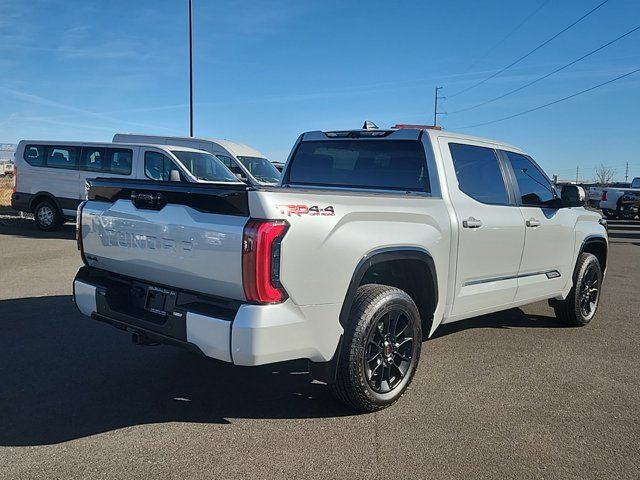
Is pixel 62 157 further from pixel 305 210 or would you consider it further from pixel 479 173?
pixel 305 210

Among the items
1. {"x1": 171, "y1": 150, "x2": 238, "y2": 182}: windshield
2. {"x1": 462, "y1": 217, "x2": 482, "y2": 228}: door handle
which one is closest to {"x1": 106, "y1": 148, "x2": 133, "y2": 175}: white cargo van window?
{"x1": 171, "y1": 150, "x2": 238, "y2": 182}: windshield

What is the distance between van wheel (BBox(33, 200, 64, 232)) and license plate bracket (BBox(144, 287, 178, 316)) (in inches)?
421

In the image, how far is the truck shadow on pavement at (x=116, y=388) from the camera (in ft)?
11.5

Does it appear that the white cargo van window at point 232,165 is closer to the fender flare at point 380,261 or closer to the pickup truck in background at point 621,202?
the fender flare at point 380,261

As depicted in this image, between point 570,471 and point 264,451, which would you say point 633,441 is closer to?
point 570,471

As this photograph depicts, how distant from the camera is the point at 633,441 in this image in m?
3.39

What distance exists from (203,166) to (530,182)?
871cm

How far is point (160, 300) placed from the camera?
3477mm

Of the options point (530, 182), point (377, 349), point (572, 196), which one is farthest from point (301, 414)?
point (572, 196)

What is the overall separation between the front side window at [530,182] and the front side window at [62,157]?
1071 centimetres

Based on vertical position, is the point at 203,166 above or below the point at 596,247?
above

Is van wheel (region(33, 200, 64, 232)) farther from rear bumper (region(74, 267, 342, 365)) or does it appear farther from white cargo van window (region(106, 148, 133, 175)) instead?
rear bumper (region(74, 267, 342, 365))


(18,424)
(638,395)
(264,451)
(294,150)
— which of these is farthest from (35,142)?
(638,395)

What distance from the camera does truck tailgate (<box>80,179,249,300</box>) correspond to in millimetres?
3031
